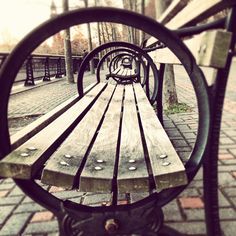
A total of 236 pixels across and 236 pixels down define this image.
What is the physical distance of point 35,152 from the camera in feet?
4.25

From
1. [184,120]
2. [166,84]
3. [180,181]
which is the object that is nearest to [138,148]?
[180,181]

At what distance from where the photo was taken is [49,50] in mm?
70125

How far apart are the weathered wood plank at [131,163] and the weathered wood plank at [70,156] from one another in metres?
0.15

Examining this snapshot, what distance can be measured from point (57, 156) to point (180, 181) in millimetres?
472

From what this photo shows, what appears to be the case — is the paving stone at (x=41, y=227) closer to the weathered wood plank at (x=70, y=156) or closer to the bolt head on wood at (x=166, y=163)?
the weathered wood plank at (x=70, y=156)

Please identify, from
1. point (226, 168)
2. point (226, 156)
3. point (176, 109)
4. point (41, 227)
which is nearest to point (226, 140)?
point (226, 156)

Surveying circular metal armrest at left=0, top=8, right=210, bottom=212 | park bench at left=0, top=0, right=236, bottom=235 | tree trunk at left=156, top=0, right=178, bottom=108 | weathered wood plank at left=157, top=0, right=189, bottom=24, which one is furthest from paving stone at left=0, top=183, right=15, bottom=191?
tree trunk at left=156, top=0, right=178, bottom=108

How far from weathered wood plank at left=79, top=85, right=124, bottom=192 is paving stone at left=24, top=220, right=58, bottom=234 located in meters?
0.51

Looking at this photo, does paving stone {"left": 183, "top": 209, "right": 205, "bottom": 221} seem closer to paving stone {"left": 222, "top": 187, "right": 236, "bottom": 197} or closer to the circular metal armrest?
paving stone {"left": 222, "top": 187, "right": 236, "bottom": 197}

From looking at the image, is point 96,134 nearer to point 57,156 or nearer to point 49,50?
point 57,156

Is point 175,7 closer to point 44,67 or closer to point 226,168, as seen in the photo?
point 226,168

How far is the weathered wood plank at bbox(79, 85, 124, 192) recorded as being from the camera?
3.65ft

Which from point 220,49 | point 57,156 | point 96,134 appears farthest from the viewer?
point 96,134

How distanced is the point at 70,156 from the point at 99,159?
0.11m
